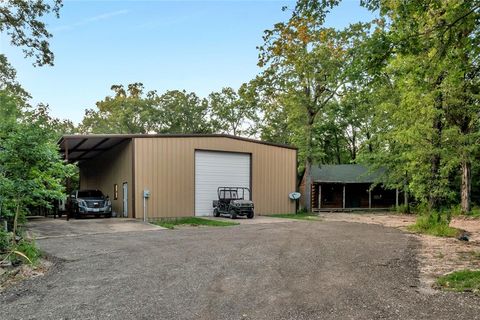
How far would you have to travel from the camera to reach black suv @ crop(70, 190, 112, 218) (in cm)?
1870

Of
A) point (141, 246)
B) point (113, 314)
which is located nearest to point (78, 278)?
point (113, 314)

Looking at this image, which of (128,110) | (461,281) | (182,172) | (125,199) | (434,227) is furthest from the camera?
(128,110)

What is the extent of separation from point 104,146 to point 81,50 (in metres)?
6.24

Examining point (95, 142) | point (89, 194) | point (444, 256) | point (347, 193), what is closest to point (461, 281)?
point (444, 256)

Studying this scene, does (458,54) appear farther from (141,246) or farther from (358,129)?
(358,129)

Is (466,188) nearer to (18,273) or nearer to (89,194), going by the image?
(89,194)

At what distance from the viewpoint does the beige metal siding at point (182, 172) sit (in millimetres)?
17719

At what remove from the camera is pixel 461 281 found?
5.51 m

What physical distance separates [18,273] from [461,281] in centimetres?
683

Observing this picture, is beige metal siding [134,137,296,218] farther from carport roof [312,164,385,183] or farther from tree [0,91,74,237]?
carport roof [312,164,385,183]

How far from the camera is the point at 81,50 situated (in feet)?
56.9

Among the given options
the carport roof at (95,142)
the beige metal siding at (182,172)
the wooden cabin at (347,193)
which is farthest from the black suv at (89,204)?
the wooden cabin at (347,193)

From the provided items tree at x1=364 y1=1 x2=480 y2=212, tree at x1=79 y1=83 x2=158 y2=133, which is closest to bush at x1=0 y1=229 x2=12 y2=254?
tree at x1=364 y1=1 x2=480 y2=212

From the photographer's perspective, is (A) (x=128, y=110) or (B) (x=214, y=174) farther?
(A) (x=128, y=110)
